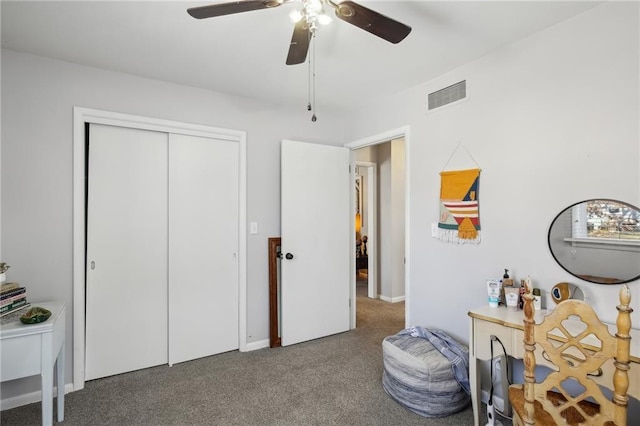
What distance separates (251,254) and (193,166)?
0.98 meters

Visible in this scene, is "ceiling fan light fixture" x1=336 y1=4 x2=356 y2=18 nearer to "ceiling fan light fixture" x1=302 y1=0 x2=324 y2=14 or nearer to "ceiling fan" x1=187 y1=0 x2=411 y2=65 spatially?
"ceiling fan" x1=187 y1=0 x2=411 y2=65

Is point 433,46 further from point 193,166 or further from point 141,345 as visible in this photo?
point 141,345

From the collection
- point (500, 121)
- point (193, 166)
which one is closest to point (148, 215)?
point (193, 166)

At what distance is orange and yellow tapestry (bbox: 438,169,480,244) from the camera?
7.93 ft

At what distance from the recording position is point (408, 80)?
2.79 m

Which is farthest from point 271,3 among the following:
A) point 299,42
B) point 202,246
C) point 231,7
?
point 202,246

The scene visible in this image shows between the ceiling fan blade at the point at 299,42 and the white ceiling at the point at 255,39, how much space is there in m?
0.29

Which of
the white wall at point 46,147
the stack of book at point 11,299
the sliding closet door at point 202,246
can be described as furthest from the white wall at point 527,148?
the stack of book at point 11,299

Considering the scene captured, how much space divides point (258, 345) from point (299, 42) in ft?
8.88

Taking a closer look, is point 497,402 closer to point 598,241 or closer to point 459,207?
point 598,241

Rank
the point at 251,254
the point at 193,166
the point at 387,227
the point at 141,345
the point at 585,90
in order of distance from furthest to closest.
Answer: the point at 387,227 → the point at 251,254 → the point at 193,166 → the point at 141,345 → the point at 585,90

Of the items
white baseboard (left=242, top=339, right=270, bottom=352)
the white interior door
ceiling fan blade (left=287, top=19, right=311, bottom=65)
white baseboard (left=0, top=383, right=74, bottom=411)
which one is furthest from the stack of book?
ceiling fan blade (left=287, top=19, right=311, bottom=65)

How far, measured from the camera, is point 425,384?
2.12 metres

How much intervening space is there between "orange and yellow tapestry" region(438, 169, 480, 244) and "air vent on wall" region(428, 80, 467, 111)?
0.57 m
